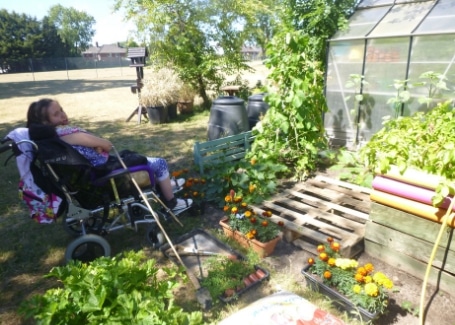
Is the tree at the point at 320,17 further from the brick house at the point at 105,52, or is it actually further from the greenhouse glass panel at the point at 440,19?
the brick house at the point at 105,52

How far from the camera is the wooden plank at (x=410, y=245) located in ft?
7.22

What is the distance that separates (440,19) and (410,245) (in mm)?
3514

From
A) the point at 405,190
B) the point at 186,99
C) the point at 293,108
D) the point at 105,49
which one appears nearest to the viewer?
the point at 405,190

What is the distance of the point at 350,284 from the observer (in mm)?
2131

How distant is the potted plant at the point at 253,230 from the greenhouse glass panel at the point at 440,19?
135 inches

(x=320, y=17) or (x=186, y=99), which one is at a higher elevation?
(x=320, y=17)

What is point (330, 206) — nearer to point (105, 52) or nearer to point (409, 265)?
point (409, 265)

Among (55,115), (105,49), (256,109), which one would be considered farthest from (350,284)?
(105,49)

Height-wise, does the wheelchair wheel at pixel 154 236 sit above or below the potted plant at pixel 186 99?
below

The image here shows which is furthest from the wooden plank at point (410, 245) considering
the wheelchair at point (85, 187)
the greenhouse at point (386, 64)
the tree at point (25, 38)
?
the tree at point (25, 38)

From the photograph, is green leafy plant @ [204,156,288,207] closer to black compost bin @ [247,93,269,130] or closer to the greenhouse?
the greenhouse

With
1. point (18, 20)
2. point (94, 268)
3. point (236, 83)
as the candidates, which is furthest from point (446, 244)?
point (18, 20)

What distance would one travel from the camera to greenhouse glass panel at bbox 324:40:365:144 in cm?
488

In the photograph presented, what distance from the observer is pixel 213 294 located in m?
2.31
